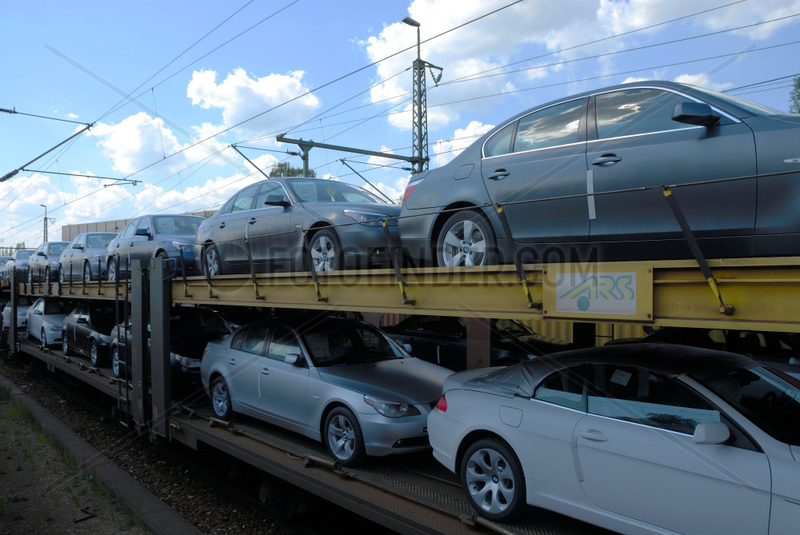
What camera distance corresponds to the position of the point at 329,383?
5.57m

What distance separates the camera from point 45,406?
1209 centimetres

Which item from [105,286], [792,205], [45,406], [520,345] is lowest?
[45,406]

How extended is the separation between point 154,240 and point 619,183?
853 centimetres

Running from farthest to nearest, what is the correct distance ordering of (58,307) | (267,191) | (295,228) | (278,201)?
(58,307), (267,191), (278,201), (295,228)

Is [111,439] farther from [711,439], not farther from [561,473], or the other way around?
[711,439]

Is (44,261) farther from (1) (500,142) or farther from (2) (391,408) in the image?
(1) (500,142)

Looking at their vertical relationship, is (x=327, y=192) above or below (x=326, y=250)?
above

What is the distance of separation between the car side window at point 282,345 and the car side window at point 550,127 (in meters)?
3.19

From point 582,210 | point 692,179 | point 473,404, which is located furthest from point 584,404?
point 692,179

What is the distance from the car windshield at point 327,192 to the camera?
6879 millimetres

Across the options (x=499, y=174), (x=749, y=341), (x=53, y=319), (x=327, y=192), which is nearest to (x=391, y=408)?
(x=499, y=174)

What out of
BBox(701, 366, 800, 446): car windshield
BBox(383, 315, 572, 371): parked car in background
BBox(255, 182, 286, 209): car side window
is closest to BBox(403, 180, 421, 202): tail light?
BBox(255, 182, 286, 209): car side window

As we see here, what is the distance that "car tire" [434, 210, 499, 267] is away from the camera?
14.5ft

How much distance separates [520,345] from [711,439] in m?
7.10
